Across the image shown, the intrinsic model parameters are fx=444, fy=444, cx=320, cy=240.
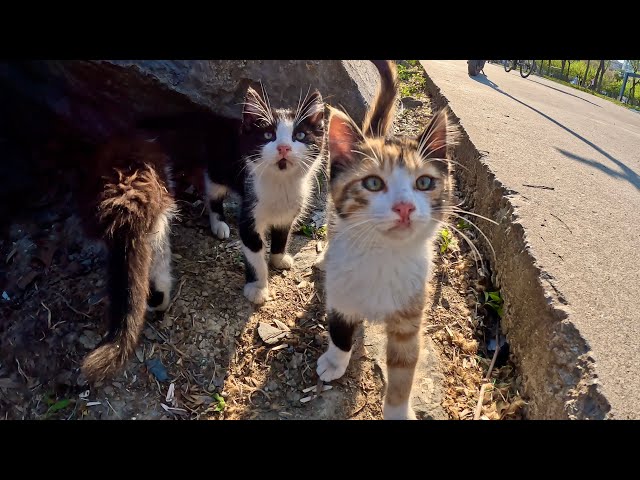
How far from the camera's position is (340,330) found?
197cm

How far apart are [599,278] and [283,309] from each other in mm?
1605

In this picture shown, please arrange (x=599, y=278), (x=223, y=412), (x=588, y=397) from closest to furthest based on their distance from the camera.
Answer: (x=588, y=397) < (x=223, y=412) < (x=599, y=278)

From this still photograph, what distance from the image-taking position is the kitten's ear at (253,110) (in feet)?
7.63

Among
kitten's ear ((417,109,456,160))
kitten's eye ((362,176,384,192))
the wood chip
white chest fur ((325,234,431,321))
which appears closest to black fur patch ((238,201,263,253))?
white chest fur ((325,234,431,321))

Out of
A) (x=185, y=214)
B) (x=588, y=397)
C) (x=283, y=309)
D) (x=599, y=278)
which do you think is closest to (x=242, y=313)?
(x=283, y=309)

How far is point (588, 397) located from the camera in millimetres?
1610

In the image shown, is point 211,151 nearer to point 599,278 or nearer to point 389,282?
point 389,282

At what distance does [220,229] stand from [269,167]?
2.25 ft

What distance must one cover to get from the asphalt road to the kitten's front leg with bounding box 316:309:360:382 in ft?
3.07

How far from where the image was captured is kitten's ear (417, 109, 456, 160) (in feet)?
5.82

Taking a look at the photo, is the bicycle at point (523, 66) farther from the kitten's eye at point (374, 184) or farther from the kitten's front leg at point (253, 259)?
the kitten's eye at point (374, 184)

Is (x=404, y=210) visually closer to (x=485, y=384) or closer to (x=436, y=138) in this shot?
(x=436, y=138)

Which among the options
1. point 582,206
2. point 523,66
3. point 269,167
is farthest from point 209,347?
point 523,66

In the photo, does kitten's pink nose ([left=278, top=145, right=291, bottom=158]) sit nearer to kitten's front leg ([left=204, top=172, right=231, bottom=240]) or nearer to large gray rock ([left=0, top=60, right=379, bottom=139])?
kitten's front leg ([left=204, top=172, right=231, bottom=240])
